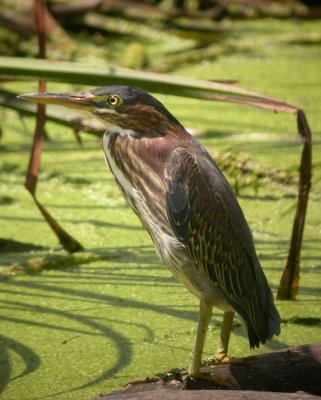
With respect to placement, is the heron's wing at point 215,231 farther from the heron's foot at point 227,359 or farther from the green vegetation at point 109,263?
the green vegetation at point 109,263

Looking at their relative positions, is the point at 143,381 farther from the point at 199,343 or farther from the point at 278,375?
the point at 278,375

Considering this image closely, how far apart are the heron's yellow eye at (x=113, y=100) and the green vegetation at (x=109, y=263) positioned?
0.69 meters

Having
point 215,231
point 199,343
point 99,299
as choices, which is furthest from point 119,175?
point 99,299

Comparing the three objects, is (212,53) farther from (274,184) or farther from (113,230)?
(113,230)

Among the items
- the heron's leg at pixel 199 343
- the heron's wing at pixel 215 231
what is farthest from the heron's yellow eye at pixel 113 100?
the heron's leg at pixel 199 343

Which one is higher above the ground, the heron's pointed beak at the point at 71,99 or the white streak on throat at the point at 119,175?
the heron's pointed beak at the point at 71,99

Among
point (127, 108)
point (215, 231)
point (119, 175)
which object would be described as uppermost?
point (127, 108)

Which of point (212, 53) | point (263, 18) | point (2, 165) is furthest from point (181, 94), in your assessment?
point (263, 18)

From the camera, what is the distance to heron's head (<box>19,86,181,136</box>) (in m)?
2.62

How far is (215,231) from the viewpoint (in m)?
2.59

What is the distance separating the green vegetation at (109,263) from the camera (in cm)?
285

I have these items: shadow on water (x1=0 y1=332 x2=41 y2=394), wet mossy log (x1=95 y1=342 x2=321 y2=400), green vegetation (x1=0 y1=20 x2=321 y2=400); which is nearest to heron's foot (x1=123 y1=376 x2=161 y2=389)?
wet mossy log (x1=95 y1=342 x2=321 y2=400)

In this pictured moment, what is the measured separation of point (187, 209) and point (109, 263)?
3.55ft

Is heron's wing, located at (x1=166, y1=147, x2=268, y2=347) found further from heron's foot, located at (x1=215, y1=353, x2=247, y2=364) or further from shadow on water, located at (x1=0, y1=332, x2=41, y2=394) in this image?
shadow on water, located at (x1=0, y1=332, x2=41, y2=394)
